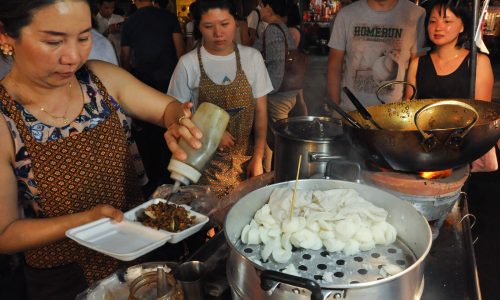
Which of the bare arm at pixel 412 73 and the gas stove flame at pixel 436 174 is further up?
the bare arm at pixel 412 73

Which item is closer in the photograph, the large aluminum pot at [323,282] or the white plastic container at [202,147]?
the large aluminum pot at [323,282]

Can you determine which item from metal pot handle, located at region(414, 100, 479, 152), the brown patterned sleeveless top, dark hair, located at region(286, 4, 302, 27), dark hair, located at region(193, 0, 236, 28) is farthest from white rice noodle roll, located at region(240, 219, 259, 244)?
dark hair, located at region(286, 4, 302, 27)

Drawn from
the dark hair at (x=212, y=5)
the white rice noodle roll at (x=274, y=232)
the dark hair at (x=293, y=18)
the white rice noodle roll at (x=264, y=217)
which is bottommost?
the white rice noodle roll at (x=274, y=232)

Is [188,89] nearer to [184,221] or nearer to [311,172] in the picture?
[311,172]

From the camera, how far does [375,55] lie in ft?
11.5

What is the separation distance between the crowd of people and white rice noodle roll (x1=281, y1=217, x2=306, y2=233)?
0.45 m

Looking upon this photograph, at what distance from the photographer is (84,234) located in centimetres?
134

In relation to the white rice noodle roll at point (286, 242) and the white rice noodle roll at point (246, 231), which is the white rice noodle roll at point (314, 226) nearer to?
the white rice noodle roll at point (286, 242)

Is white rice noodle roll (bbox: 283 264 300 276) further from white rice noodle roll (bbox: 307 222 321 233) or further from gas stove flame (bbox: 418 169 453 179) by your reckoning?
gas stove flame (bbox: 418 169 453 179)

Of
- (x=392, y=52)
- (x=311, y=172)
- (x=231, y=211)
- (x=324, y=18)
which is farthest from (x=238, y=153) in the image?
(x=324, y=18)

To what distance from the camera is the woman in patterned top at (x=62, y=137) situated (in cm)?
147

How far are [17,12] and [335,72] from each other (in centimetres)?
294

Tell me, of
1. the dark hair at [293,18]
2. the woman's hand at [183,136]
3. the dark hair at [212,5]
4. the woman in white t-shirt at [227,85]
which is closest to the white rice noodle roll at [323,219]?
the woman's hand at [183,136]

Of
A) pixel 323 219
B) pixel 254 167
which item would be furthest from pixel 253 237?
pixel 254 167
